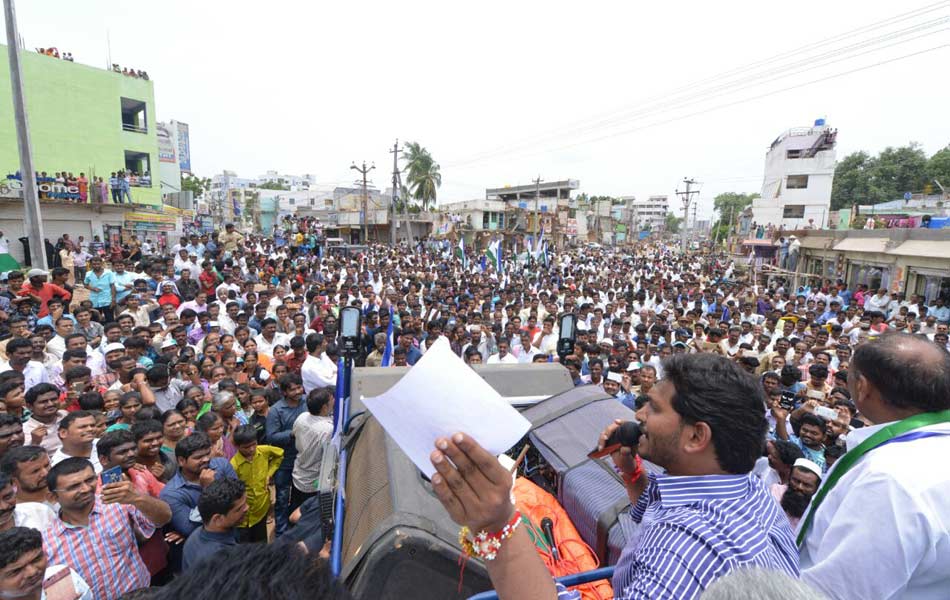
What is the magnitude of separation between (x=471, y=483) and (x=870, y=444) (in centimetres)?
144

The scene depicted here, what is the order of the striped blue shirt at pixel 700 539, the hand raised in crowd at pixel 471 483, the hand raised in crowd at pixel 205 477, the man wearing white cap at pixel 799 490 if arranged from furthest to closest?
the hand raised in crowd at pixel 205 477
the man wearing white cap at pixel 799 490
the striped blue shirt at pixel 700 539
the hand raised in crowd at pixel 471 483

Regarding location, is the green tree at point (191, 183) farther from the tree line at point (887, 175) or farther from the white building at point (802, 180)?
the tree line at point (887, 175)

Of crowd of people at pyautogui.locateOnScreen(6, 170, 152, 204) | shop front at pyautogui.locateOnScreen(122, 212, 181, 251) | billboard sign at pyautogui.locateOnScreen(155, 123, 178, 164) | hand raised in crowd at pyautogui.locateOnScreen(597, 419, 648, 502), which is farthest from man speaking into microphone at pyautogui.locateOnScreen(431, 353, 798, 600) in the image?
billboard sign at pyautogui.locateOnScreen(155, 123, 178, 164)

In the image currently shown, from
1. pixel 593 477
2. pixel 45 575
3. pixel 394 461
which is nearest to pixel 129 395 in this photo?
pixel 45 575

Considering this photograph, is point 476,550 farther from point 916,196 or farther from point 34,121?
point 916,196

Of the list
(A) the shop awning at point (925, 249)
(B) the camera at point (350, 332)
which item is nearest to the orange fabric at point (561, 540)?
(B) the camera at point (350, 332)

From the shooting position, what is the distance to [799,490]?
2.97m

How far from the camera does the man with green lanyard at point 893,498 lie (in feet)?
4.42

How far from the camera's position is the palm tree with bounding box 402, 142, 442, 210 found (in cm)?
4006

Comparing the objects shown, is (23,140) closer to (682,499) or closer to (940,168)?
(682,499)

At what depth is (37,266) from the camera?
30.4 feet

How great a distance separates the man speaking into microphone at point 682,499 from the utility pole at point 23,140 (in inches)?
448

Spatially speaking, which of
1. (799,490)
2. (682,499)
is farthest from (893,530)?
(799,490)

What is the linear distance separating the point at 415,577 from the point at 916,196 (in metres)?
48.0
